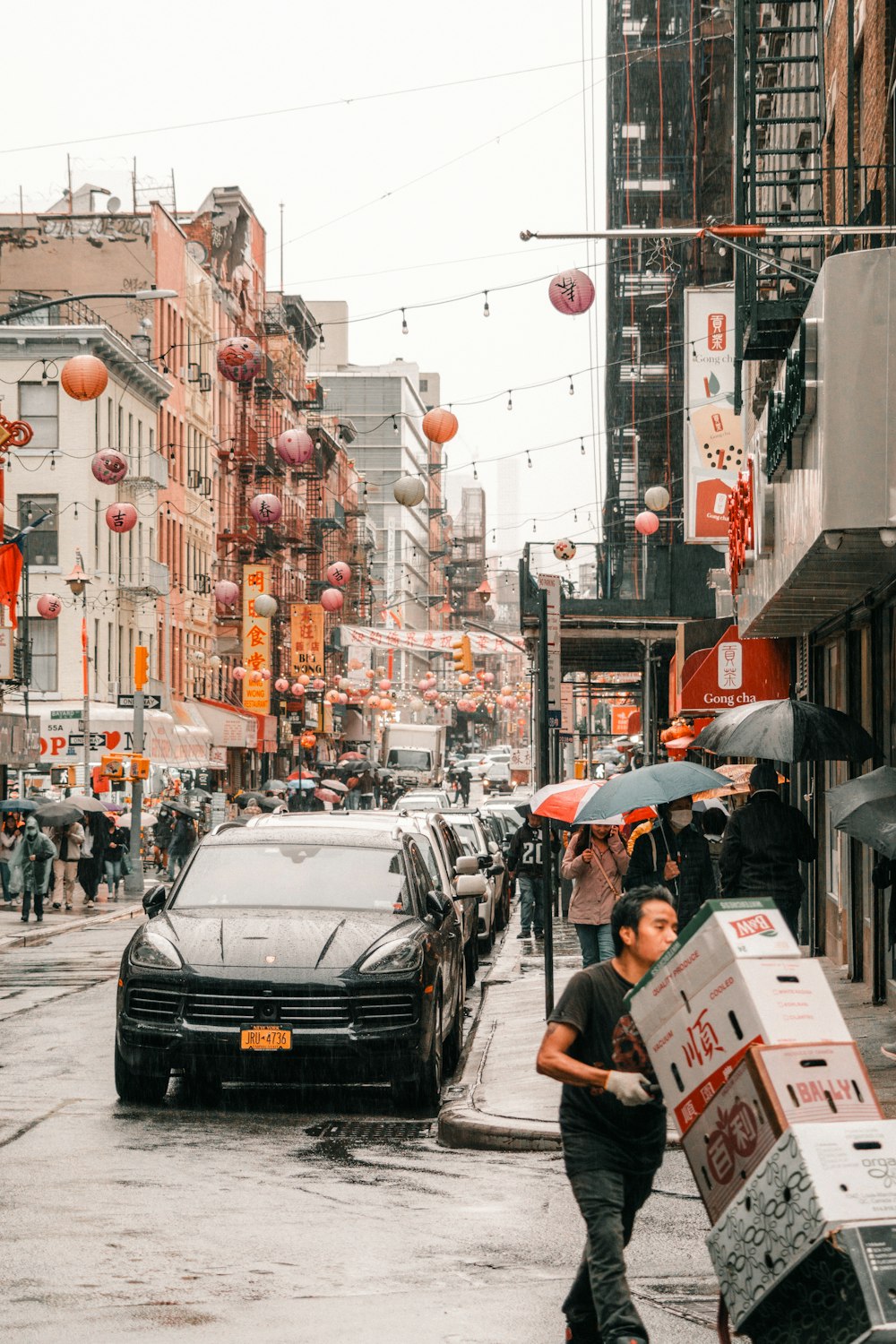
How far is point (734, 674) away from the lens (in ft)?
79.7

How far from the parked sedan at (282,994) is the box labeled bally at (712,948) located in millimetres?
6324

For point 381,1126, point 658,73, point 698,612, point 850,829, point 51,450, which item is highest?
point 658,73

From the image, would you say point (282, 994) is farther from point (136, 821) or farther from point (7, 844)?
point (136, 821)

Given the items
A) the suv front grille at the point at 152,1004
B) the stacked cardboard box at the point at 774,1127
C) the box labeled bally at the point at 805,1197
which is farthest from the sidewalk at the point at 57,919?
the box labeled bally at the point at 805,1197

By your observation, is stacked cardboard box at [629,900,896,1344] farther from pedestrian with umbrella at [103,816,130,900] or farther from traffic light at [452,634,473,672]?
traffic light at [452,634,473,672]

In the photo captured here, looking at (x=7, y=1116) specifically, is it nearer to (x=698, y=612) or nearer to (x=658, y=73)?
(x=698, y=612)

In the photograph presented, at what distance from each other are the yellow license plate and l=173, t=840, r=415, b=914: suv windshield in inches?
49.7

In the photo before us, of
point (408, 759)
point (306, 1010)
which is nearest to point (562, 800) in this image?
point (306, 1010)

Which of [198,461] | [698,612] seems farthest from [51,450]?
[698,612]

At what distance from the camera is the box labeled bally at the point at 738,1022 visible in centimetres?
531

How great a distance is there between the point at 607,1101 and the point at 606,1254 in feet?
1.47

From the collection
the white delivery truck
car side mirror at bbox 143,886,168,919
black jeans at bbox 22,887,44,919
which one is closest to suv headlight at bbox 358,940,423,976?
car side mirror at bbox 143,886,168,919

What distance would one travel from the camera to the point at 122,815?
148 feet

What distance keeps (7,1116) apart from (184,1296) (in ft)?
15.6
